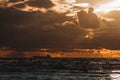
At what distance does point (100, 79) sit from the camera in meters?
58.3

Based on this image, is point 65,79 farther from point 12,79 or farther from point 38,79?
point 12,79

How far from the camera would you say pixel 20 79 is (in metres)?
54.5

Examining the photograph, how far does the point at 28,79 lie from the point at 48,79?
361 cm

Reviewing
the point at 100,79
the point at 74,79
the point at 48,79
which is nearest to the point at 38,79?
the point at 48,79

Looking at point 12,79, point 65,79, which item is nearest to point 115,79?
point 65,79

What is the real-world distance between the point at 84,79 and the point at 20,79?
11.5 metres

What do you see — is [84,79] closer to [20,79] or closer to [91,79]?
[91,79]

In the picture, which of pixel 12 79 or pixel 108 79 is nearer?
pixel 12 79

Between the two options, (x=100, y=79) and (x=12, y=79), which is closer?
(x=12, y=79)

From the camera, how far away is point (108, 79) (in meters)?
58.6

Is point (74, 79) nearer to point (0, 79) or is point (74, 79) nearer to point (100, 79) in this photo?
point (100, 79)

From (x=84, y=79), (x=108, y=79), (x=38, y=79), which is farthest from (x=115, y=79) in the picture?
(x=38, y=79)

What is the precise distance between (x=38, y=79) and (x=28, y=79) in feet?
5.99

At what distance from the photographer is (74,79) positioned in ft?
186
